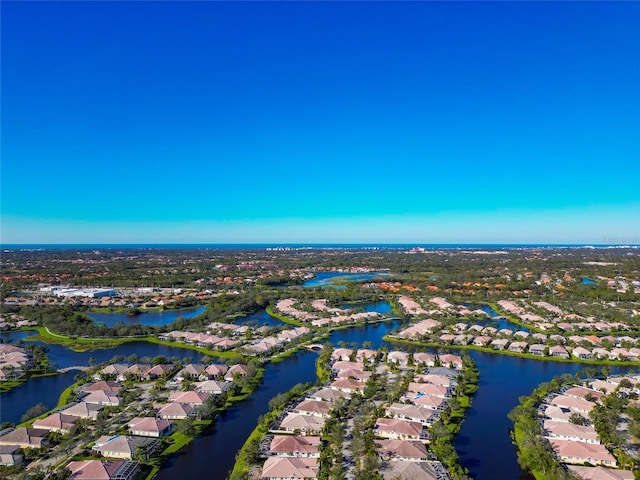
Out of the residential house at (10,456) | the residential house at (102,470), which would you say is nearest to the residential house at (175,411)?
the residential house at (102,470)

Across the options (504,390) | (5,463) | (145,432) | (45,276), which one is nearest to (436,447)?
(504,390)

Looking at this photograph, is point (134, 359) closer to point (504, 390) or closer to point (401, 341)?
point (401, 341)

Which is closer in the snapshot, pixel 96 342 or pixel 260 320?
pixel 96 342

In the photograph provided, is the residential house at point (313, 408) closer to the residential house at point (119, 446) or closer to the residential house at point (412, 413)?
the residential house at point (412, 413)

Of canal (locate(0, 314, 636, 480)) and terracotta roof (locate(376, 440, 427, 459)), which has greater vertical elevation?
terracotta roof (locate(376, 440, 427, 459))

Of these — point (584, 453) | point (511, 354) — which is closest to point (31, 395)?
point (584, 453)

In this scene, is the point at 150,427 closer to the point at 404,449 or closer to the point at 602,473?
the point at 404,449

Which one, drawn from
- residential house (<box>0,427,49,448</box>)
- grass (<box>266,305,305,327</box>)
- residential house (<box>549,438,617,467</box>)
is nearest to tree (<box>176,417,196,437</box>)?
residential house (<box>0,427,49,448</box>)

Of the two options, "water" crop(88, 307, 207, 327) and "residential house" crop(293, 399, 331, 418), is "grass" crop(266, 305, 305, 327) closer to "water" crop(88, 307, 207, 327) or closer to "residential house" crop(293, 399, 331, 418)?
"water" crop(88, 307, 207, 327)
